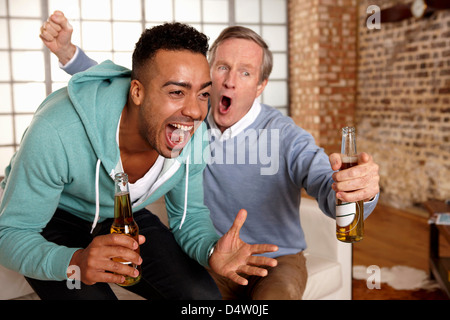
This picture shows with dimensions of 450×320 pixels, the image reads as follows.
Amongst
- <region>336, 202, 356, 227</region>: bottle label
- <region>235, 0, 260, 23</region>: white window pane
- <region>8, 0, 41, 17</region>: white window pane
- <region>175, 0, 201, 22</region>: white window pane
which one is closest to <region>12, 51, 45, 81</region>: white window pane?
<region>8, 0, 41, 17</region>: white window pane

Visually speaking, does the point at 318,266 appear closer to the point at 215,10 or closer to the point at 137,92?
the point at 137,92

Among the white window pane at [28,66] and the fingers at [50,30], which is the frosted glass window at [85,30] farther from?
the fingers at [50,30]

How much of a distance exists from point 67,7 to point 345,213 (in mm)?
4505

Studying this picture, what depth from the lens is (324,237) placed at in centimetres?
194

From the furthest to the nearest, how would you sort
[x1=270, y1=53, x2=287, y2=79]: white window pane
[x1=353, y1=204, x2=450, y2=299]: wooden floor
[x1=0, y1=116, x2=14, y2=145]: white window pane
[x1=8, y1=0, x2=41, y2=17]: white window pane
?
[x1=270, y1=53, x2=287, y2=79]: white window pane
[x1=0, y1=116, x2=14, y2=145]: white window pane
[x1=8, y1=0, x2=41, y2=17]: white window pane
[x1=353, y1=204, x2=450, y2=299]: wooden floor

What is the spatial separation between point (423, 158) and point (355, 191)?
331cm

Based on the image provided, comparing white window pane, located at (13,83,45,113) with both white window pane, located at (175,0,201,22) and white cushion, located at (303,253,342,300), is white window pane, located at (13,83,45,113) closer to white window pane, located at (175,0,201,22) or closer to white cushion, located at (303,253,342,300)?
white window pane, located at (175,0,201,22)

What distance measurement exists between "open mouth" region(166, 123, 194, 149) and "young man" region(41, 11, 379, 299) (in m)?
0.41

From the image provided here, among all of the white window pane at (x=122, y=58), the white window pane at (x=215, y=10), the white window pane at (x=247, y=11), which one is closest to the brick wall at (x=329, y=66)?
the white window pane at (x=247, y=11)

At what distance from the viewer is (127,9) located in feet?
16.4

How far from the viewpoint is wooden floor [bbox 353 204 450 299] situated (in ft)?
9.39

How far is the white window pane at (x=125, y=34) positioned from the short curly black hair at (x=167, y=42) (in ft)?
13.1

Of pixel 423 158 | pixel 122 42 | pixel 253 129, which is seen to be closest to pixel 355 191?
pixel 253 129

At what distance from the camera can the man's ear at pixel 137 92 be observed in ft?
4.06
